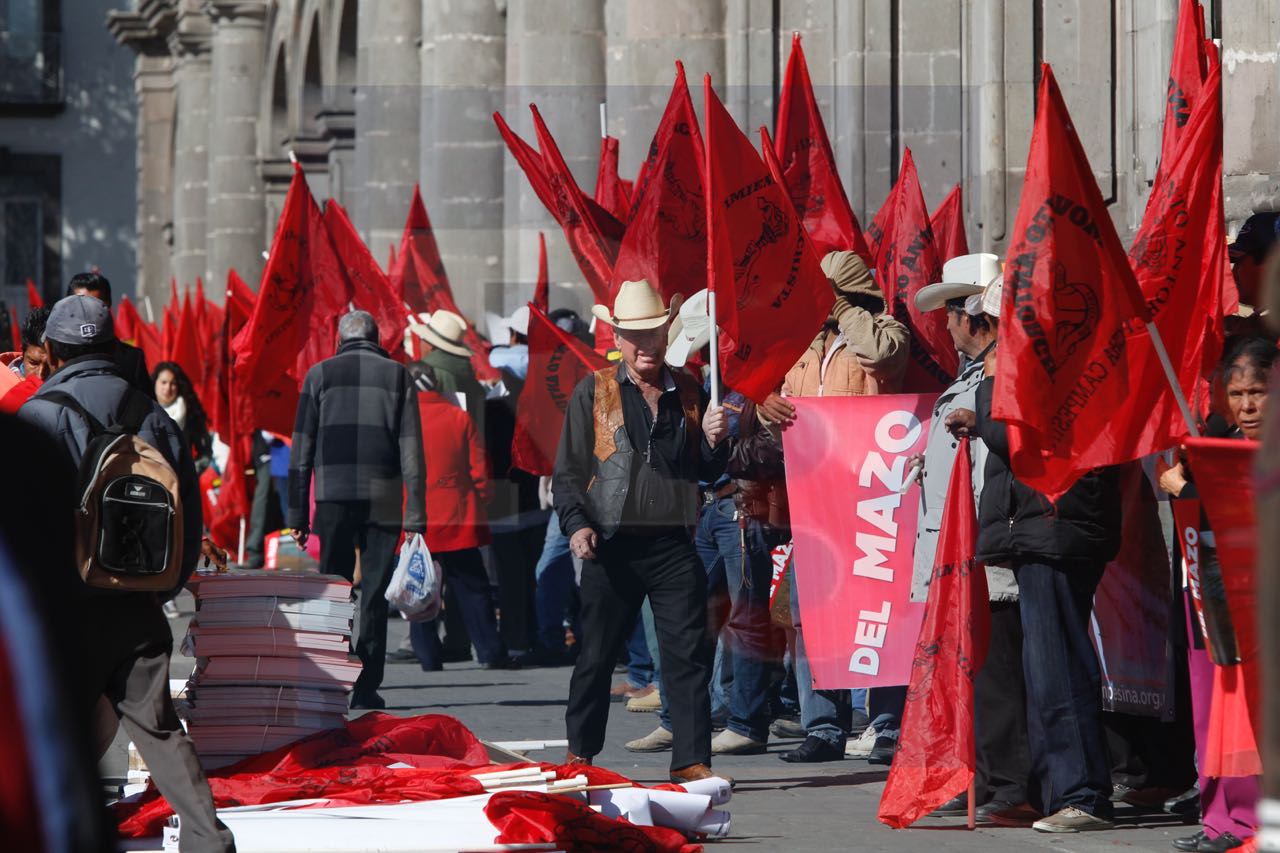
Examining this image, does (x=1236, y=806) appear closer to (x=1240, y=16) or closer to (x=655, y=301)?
(x=655, y=301)

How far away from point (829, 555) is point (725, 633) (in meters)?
1.13

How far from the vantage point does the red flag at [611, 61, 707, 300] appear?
31.5ft

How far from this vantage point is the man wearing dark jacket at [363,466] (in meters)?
10.7

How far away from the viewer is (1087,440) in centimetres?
656

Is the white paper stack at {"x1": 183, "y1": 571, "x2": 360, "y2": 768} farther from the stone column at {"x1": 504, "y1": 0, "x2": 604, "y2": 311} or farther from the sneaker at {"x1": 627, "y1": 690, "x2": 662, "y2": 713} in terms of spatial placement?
the stone column at {"x1": 504, "y1": 0, "x2": 604, "y2": 311}

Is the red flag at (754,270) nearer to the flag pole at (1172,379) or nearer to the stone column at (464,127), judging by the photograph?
the flag pole at (1172,379)

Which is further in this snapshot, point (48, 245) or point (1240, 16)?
point (48, 245)

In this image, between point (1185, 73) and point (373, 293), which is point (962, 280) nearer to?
point (1185, 73)

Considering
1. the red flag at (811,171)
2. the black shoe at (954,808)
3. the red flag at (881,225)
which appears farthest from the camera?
the red flag at (881,225)

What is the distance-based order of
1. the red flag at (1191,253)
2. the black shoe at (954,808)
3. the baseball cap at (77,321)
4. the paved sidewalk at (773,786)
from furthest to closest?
1. the black shoe at (954,808)
2. the paved sidewalk at (773,786)
3. the red flag at (1191,253)
4. the baseball cap at (77,321)

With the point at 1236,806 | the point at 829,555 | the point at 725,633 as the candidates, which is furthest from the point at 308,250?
the point at 1236,806

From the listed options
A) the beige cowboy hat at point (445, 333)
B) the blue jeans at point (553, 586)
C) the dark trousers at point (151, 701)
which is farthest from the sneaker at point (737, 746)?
the beige cowboy hat at point (445, 333)

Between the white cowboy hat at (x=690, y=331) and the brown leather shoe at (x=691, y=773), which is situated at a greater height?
the white cowboy hat at (x=690, y=331)

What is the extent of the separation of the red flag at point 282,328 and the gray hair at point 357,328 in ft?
8.00
